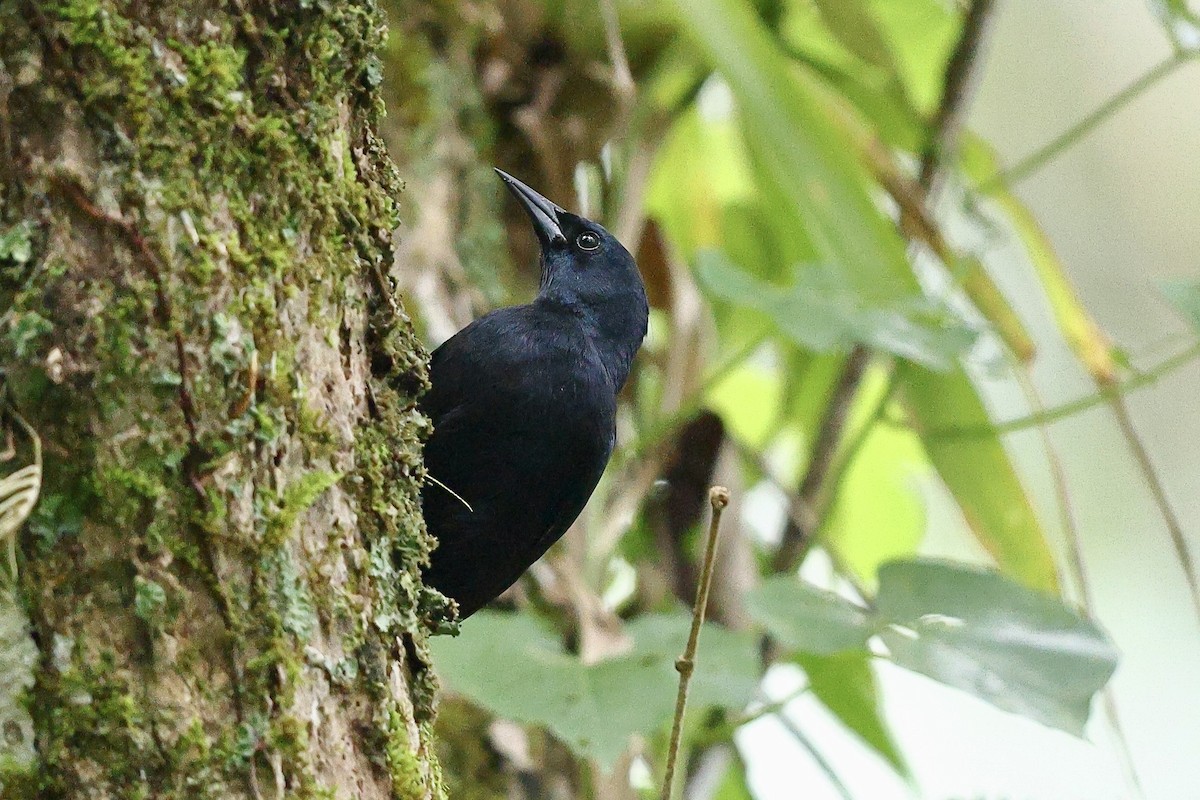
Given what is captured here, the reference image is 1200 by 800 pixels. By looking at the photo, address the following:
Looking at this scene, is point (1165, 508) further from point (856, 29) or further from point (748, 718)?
point (856, 29)

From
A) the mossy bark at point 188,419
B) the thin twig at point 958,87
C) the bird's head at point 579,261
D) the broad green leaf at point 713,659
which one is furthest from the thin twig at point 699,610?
the thin twig at point 958,87

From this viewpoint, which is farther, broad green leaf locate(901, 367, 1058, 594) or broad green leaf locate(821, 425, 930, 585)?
broad green leaf locate(821, 425, 930, 585)

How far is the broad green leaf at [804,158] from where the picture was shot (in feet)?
9.83

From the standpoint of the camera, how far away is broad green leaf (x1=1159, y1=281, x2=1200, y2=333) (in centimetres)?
255

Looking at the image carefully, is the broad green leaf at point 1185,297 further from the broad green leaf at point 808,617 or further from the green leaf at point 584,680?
the green leaf at point 584,680

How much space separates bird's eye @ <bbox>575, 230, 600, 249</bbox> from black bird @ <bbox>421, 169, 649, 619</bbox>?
40cm

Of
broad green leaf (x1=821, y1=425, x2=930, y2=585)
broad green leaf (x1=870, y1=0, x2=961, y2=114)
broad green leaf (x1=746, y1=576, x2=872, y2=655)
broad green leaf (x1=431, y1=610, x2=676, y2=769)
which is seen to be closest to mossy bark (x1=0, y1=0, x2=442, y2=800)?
broad green leaf (x1=431, y1=610, x2=676, y2=769)

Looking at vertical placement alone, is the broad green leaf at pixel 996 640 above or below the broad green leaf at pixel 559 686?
above

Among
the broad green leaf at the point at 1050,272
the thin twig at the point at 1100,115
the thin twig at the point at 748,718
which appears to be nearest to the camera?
the thin twig at the point at 748,718

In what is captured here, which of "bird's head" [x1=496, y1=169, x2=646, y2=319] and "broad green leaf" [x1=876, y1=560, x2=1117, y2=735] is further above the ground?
"bird's head" [x1=496, y1=169, x2=646, y2=319]

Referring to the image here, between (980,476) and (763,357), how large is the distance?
126 centimetres

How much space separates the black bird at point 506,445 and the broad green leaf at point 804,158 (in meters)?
0.76

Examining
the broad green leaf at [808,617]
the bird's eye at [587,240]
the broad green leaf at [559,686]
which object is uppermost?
the bird's eye at [587,240]

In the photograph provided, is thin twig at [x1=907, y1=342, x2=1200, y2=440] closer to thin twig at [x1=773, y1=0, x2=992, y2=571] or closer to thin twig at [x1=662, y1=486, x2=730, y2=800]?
thin twig at [x1=773, y1=0, x2=992, y2=571]
